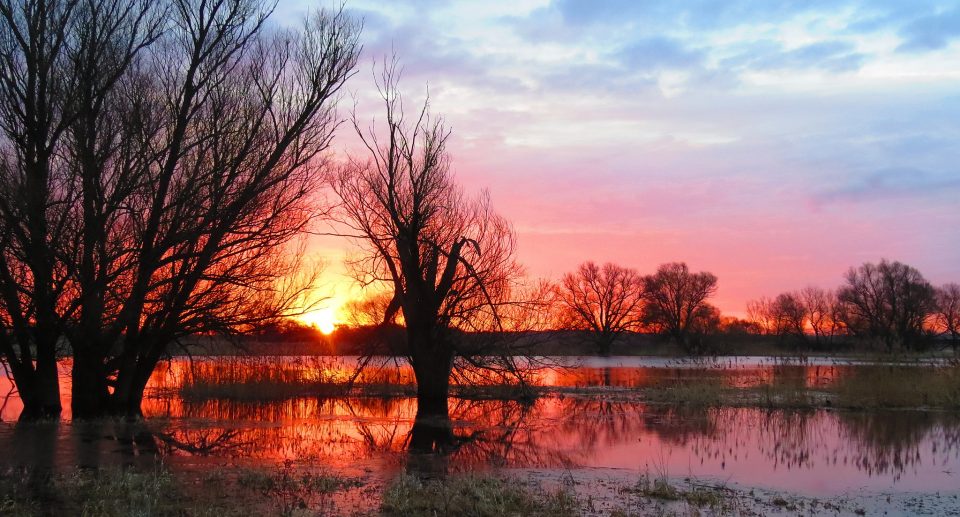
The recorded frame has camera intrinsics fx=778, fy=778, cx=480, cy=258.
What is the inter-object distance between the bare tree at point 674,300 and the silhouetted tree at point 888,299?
16.2 meters

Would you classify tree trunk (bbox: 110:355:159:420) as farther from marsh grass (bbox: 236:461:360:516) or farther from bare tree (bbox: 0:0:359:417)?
marsh grass (bbox: 236:461:360:516)

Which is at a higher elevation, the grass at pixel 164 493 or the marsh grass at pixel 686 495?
the grass at pixel 164 493

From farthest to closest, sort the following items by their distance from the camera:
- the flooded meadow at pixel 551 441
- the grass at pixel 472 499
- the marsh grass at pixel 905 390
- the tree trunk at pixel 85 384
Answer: the marsh grass at pixel 905 390 < the tree trunk at pixel 85 384 < the flooded meadow at pixel 551 441 < the grass at pixel 472 499

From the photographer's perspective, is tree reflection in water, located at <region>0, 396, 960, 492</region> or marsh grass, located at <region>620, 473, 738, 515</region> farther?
tree reflection in water, located at <region>0, 396, 960, 492</region>

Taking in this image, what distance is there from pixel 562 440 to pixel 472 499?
23.6 feet

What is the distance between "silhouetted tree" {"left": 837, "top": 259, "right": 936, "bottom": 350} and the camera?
85.5m

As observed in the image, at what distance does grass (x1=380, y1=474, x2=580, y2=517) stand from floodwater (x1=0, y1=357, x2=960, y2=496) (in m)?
Answer: 1.55

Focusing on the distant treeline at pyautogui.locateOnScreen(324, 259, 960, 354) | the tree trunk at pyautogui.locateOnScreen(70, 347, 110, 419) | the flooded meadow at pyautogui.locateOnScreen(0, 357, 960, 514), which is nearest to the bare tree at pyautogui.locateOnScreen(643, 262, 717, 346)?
the distant treeline at pyautogui.locateOnScreen(324, 259, 960, 354)

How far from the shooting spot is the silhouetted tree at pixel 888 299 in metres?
85.5

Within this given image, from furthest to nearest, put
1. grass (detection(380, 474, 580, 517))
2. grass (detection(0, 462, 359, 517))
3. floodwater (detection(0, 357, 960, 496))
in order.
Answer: floodwater (detection(0, 357, 960, 496)) → grass (detection(380, 474, 580, 517)) → grass (detection(0, 462, 359, 517))

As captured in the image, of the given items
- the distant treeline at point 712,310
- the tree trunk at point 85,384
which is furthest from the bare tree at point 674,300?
the tree trunk at point 85,384

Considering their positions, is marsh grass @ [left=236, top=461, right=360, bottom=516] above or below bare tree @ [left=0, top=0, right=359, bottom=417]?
below

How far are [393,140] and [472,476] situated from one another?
40.4 feet

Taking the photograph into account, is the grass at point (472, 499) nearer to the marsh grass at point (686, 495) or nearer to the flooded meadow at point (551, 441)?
the flooded meadow at point (551, 441)
